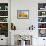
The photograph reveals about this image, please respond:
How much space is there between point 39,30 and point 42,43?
0.70 meters

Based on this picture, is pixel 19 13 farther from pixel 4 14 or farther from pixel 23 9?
pixel 4 14

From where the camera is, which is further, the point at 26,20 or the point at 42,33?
the point at 42,33

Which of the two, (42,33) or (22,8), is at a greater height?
(22,8)

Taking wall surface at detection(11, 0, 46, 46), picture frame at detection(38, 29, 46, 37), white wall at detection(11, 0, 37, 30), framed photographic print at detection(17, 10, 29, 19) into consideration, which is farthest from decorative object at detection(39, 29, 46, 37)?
framed photographic print at detection(17, 10, 29, 19)

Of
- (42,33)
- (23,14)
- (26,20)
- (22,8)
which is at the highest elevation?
(22,8)

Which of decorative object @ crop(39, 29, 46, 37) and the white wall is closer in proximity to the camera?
the white wall

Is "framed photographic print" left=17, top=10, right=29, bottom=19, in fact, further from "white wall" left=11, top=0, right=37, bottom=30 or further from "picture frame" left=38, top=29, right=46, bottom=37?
"picture frame" left=38, top=29, right=46, bottom=37

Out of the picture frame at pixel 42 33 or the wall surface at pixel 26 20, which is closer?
the wall surface at pixel 26 20

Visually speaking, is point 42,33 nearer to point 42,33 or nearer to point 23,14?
point 42,33

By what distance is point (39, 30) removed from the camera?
6906mm

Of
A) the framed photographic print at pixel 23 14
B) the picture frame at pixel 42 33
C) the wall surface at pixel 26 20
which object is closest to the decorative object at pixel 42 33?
the picture frame at pixel 42 33

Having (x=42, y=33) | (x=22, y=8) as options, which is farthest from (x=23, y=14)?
(x=42, y=33)

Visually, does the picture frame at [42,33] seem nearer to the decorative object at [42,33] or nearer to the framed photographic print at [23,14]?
the decorative object at [42,33]

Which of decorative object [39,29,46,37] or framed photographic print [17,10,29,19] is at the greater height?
framed photographic print [17,10,29,19]
